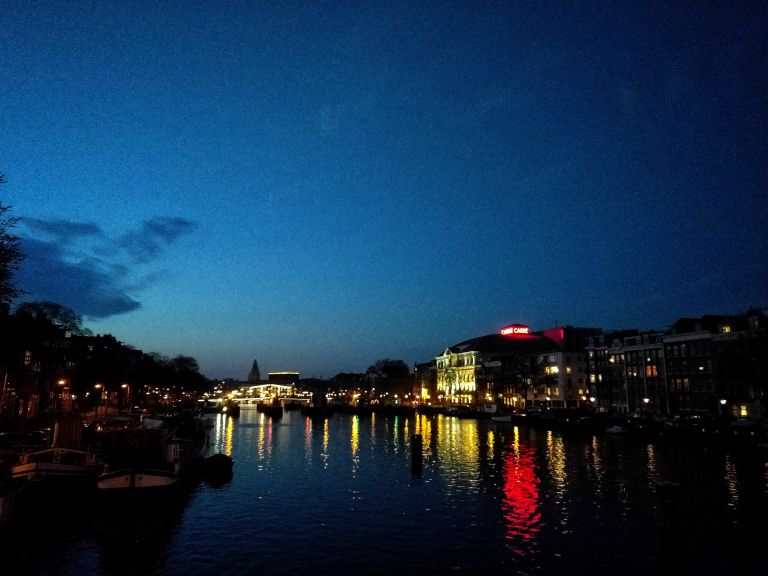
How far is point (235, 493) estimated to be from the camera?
4572 centimetres

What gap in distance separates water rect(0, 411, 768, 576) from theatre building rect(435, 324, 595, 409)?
87.9 m

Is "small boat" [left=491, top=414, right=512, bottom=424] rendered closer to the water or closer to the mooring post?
the water

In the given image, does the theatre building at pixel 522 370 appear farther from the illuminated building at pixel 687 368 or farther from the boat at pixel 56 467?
the boat at pixel 56 467

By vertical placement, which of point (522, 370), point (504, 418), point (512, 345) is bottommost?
point (504, 418)

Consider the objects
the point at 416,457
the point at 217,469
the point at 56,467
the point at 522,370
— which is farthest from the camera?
the point at 522,370

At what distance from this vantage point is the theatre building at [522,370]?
489 ft

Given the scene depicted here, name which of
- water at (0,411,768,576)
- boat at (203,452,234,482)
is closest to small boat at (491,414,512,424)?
water at (0,411,768,576)

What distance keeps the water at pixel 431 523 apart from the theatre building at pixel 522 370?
87878 millimetres

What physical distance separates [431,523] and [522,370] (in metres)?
124

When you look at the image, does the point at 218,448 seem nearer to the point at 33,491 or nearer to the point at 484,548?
the point at 33,491

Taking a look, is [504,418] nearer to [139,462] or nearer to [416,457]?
[416,457]

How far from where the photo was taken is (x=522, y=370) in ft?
507

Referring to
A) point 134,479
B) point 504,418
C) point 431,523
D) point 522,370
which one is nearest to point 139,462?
point 134,479

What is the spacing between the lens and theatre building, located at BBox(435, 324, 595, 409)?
149 m
